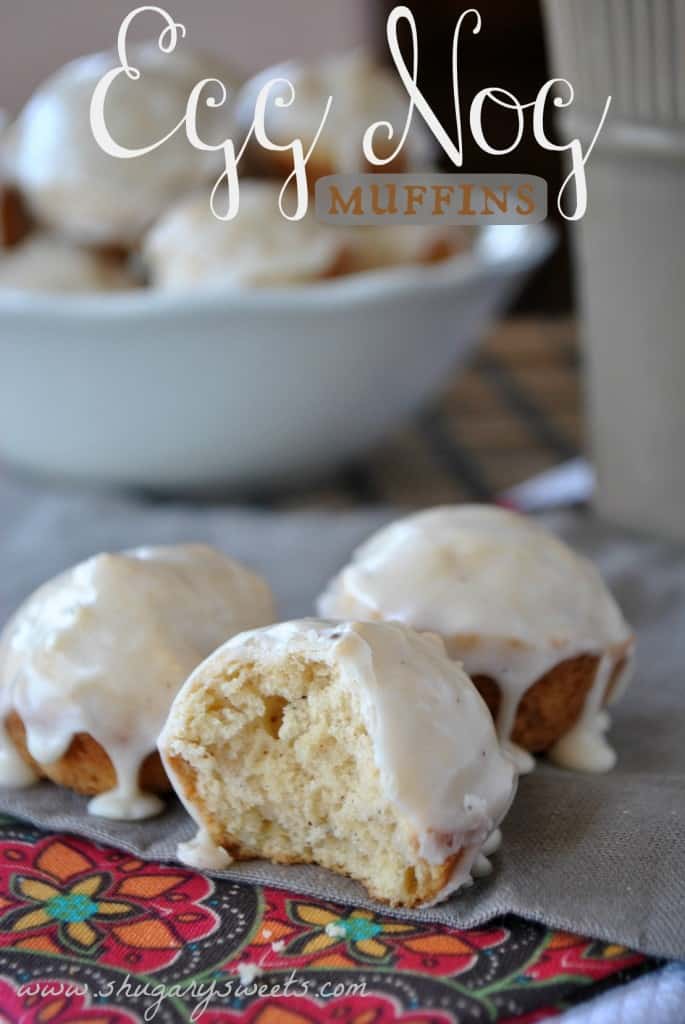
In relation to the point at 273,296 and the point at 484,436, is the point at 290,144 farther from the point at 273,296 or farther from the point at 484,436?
the point at 484,436

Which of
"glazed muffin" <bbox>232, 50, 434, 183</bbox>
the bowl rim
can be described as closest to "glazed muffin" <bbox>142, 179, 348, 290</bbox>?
the bowl rim

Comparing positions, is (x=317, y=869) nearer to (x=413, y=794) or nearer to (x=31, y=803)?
(x=413, y=794)

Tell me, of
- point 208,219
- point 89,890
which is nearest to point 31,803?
point 89,890

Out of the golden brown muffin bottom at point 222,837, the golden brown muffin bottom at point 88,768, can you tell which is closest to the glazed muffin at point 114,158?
the golden brown muffin bottom at point 88,768

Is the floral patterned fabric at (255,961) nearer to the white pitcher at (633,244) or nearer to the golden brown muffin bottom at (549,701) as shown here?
the golden brown muffin bottom at (549,701)

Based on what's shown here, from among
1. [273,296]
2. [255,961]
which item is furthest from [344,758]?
[273,296]

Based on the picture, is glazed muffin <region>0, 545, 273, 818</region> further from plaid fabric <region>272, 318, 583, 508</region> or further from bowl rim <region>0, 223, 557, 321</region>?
plaid fabric <region>272, 318, 583, 508</region>
